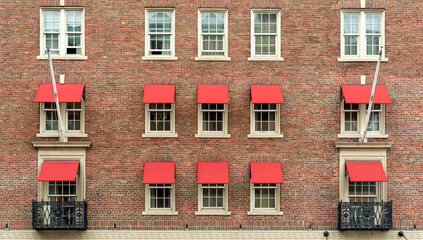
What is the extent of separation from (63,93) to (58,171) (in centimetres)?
291

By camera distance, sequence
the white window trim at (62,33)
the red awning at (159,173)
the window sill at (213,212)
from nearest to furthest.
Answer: the red awning at (159,173)
the window sill at (213,212)
the white window trim at (62,33)

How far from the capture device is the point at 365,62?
16891 millimetres

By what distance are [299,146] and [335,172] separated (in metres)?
1.71

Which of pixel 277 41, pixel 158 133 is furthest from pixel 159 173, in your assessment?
pixel 277 41

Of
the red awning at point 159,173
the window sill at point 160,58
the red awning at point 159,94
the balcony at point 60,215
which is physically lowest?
the balcony at point 60,215

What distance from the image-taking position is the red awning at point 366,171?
630 inches

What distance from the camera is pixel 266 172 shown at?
1633cm

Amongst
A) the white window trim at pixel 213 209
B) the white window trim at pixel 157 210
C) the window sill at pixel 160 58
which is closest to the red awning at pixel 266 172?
the white window trim at pixel 213 209

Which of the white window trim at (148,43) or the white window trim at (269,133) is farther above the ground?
the white window trim at (148,43)

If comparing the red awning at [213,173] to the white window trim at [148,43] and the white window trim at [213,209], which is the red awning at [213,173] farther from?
the white window trim at [148,43]

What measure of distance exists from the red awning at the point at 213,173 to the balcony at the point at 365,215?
4.53 metres

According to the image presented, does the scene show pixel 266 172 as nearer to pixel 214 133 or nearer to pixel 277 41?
pixel 214 133

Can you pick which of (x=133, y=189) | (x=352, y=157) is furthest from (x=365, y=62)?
(x=133, y=189)

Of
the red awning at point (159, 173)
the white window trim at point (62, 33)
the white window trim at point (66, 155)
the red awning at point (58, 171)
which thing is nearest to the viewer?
the red awning at point (58, 171)
